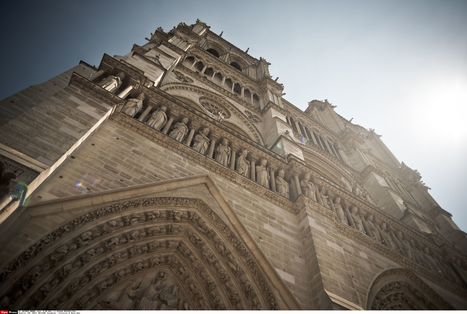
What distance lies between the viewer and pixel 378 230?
29.0ft

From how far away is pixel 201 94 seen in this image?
1234 cm

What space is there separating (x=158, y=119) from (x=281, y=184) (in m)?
3.57

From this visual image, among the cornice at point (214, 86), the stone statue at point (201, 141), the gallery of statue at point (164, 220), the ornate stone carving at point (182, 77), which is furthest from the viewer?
the cornice at point (214, 86)

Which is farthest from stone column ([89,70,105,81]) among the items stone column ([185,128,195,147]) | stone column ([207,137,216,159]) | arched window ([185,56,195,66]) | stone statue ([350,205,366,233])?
arched window ([185,56,195,66])

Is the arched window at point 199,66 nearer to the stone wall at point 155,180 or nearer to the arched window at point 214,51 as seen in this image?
the arched window at point 214,51

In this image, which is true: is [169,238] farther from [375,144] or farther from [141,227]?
[375,144]

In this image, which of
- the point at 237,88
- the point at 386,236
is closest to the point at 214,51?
the point at 237,88

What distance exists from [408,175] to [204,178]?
20.5m

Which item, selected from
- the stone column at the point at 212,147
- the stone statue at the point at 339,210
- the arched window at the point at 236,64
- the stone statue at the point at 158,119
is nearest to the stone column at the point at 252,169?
the stone column at the point at 212,147

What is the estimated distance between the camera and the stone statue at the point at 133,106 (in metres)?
6.37

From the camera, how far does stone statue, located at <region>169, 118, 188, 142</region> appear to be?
6.68 m

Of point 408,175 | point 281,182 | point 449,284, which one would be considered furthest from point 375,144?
point 281,182

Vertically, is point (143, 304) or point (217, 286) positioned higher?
point (217, 286)

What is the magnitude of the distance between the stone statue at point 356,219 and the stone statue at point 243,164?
144 inches
